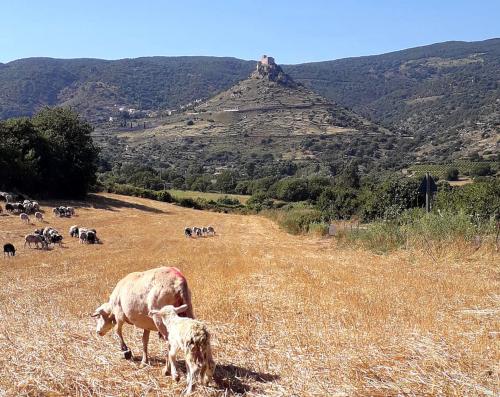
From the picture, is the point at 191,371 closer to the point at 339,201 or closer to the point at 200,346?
the point at 200,346

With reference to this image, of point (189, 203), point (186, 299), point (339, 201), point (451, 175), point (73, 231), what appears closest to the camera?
point (186, 299)

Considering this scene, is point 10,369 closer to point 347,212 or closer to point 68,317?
point 68,317

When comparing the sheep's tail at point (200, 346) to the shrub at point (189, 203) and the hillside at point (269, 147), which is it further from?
the hillside at point (269, 147)

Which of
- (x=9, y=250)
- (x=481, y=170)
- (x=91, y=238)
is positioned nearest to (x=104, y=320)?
(x=9, y=250)

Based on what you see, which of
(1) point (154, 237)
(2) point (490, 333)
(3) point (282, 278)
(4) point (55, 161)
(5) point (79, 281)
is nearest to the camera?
(2) point (490, 333)

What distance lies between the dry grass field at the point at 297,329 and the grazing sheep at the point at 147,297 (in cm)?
58

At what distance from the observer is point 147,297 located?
6.76 meters

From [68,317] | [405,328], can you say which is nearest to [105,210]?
[68,317]

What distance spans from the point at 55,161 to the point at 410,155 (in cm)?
11881

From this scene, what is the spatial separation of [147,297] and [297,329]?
3.37 metres

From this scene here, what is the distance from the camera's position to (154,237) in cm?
3966

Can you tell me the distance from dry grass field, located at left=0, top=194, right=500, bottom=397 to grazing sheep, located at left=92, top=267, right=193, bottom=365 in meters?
0.58

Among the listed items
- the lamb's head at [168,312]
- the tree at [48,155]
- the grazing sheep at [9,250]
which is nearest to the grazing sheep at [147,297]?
the lamb's head at [168,312]

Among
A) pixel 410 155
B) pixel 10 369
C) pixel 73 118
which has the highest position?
pixel 73 118
